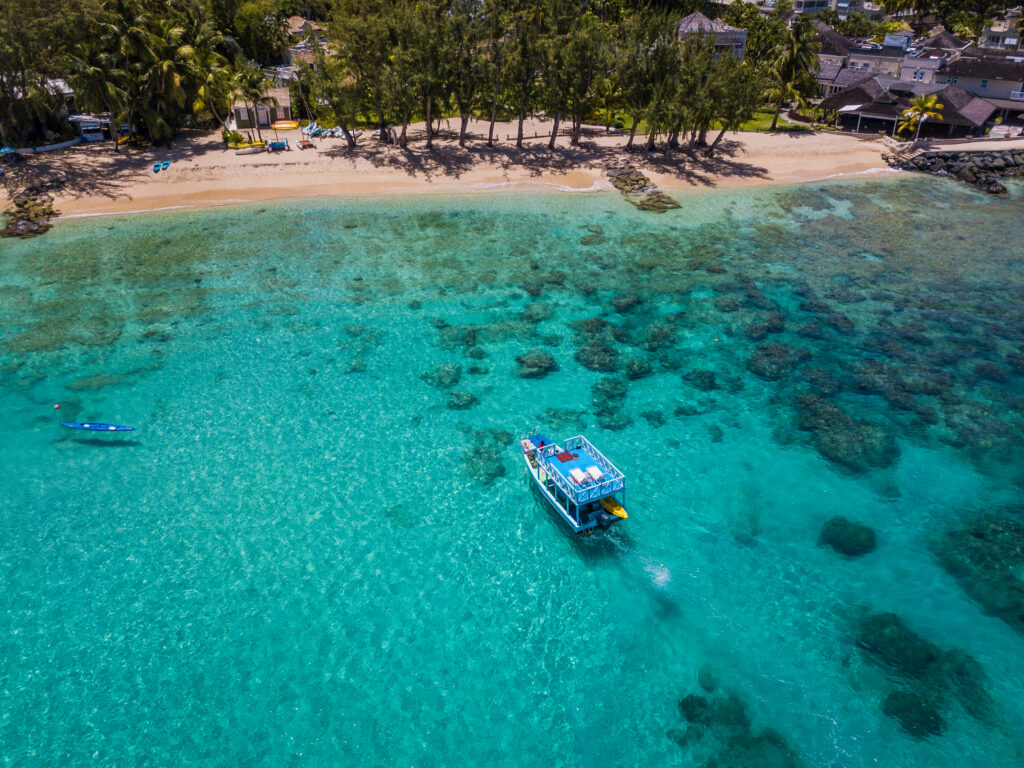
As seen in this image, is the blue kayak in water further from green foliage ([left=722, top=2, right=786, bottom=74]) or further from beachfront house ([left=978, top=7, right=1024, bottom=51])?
beachfront house ([left=978, top=7, right=1024, bottom=51])

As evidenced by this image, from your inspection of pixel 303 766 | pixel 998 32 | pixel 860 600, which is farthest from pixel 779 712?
pixel 998 32

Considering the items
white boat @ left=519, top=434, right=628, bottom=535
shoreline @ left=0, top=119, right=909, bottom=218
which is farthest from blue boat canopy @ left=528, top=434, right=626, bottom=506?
shoreline @ left=0, top=119, right=909, bottom=218

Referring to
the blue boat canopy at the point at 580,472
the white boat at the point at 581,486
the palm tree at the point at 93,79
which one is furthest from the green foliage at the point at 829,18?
the white boat at the point at 581,486

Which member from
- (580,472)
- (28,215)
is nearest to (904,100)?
(580,472)

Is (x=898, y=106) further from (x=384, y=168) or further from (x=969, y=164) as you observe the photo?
(x=384, y=168)

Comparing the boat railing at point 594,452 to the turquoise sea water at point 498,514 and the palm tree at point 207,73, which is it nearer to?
the turquoise sea water at point 498,514

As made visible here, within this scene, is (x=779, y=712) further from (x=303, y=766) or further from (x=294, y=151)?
(x=294, y=151)
